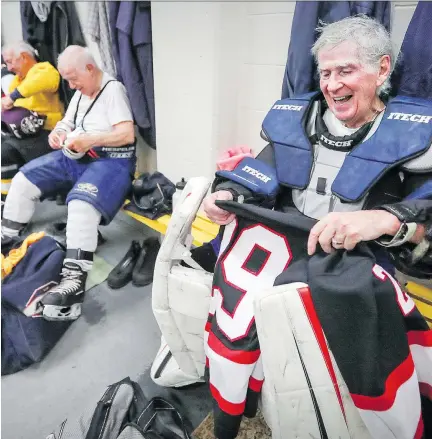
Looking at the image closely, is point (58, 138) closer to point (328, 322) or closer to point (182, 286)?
point (182, 286)

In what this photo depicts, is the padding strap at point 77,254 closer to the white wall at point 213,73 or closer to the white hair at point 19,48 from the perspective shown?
the white wall at point 213,73

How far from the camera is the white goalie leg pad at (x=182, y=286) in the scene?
1.00 m

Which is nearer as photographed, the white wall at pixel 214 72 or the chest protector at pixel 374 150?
the chest protector at pixel 374 150

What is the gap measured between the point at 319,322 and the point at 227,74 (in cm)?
132

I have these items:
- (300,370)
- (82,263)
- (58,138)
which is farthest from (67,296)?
(300,370)

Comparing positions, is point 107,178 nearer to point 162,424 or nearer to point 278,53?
point 278,53

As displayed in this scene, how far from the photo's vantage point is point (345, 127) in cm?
110

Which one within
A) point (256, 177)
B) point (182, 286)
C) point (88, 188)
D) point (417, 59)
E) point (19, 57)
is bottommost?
point (88, 188)

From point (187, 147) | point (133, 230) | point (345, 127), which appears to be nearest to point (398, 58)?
point (345, 127)

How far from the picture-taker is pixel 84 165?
2010 millimetres

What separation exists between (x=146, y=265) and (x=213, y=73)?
103cm

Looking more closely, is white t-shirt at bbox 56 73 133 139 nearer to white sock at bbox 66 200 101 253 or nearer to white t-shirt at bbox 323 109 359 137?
white sock at bbox 66 200 101 253

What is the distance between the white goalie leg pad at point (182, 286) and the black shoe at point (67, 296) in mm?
698

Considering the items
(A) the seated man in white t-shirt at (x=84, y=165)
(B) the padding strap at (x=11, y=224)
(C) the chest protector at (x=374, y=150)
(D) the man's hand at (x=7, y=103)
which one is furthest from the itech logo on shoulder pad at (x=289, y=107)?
(D) the man's hand at (x=7, y=103)
